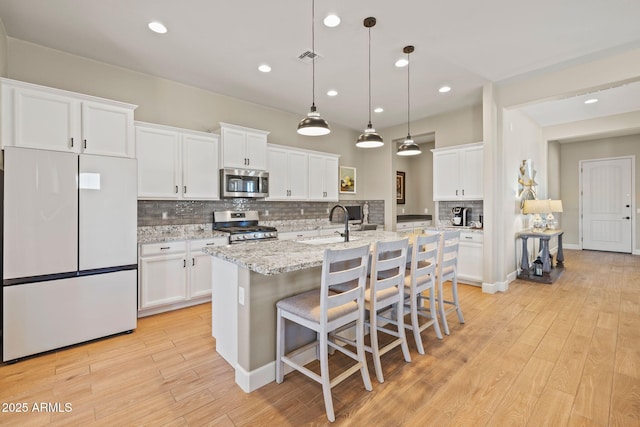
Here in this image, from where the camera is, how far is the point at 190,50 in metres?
3.24

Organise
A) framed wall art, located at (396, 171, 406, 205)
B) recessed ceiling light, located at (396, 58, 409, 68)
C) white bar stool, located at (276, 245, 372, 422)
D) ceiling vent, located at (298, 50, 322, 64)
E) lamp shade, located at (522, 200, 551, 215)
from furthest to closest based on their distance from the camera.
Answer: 1. framed wall art, located at (396, 171, 406, 205)
2. lamp shade, located at (522, 200, 551, 215)
3. recessed ceiling light, located at (396, 58, 409, 68)
4. ceiling vent, located at (298, 50, 322, 64)
5. white bar stool, located at (276, 245, 372, 422)

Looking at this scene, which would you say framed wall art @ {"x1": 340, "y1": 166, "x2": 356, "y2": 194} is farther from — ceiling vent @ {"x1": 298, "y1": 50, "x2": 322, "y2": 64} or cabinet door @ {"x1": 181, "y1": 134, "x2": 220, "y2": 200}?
ceiling vent @ {"x1": 298, "y1": 50, "x2": 322, "y2": 64}

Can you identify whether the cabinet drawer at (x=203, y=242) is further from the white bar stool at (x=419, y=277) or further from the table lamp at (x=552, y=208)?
the table lamp at (x=552, y=208)

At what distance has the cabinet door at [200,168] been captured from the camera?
12.8 ft

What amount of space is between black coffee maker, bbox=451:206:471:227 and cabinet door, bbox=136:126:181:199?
4527 mm

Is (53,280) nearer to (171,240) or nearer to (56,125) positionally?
(171,240)

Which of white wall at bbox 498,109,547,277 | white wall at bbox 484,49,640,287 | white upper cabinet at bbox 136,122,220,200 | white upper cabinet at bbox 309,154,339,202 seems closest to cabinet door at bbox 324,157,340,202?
white upper cabinet at bbox 309,154,339,202

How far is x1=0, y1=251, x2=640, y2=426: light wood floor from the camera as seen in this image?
1.79m

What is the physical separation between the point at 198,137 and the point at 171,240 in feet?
4.82

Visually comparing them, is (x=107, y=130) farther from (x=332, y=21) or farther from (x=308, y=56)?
(x=332, y=21)

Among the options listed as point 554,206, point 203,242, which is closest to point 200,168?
point 203,242

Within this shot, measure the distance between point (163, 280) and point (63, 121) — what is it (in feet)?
6.24

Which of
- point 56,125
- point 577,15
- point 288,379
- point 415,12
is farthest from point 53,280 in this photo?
point 577,15

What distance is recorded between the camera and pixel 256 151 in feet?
14.8
